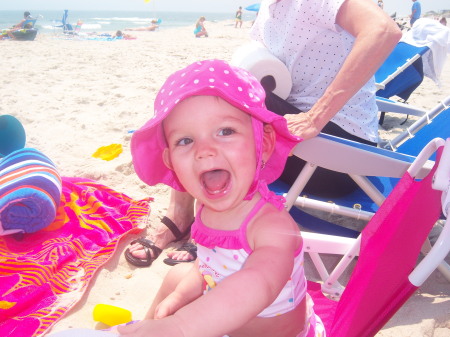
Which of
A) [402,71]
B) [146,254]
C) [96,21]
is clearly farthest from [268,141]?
[96,21]

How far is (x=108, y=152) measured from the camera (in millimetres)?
3205

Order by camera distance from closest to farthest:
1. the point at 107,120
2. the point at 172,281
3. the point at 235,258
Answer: the point at 235,258
the point at 172,281
the point at 107,120

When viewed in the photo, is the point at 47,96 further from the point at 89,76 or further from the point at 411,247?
the point at 411,247

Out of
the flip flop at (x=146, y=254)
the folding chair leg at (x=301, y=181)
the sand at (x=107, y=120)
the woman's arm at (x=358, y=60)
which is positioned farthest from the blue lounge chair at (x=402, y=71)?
the flip flop at (x=146, y=254)

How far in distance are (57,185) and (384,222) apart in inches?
67.9

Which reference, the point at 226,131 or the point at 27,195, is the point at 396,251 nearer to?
the point at 226,131

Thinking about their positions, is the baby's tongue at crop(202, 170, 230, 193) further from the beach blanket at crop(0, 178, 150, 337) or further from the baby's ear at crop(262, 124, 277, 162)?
the beach blanket at crop(0, 178, 150, 337)

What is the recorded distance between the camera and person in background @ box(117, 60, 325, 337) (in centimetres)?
102

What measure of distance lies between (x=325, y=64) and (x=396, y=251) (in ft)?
3.48

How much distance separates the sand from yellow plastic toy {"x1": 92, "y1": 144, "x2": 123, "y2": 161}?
53 millimetres

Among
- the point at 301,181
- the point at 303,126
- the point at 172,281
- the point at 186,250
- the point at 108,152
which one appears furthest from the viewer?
the point at 108,152

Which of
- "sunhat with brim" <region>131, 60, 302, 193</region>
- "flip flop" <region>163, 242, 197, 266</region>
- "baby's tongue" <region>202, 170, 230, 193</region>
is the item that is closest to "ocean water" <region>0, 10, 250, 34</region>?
"flip flop" <region>163, 242, 197, 266</region>

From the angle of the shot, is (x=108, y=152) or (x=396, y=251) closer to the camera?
(x=396, y=251)

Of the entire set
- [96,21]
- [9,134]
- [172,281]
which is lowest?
[96,21]
